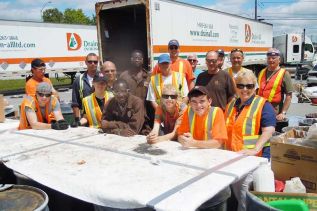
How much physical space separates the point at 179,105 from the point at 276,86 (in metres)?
1.56

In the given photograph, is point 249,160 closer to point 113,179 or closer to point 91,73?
point 113,179

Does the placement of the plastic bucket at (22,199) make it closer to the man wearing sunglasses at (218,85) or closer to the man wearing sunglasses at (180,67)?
the man wearing sunglasses at (218,85)

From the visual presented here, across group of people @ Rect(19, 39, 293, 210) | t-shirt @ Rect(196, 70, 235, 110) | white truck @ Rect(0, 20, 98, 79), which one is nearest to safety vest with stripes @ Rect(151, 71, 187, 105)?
group of people @ Rect(19, 39, 293, 210)

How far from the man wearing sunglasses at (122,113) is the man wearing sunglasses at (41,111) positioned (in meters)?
0.61

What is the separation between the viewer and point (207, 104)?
9.85ft

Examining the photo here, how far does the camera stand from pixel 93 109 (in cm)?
411

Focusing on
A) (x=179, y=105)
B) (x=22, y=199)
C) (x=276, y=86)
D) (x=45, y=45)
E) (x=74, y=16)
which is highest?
(x=74, y=16)

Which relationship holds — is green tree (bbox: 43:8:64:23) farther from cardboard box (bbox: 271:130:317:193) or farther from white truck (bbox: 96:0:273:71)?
cardboard box (bbox: 271:130:317:193)

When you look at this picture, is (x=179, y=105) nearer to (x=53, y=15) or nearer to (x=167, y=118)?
(x=167, y=118)

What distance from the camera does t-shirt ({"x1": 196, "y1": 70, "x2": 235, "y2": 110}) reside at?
435 cm

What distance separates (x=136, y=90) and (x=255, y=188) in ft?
9.11

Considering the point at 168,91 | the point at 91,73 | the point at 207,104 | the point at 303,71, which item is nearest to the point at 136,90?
the point at 91,73

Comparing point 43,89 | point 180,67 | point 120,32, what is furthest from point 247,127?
point 120,32

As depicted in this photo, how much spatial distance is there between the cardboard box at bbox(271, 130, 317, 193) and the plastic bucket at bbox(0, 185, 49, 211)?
1723mm
